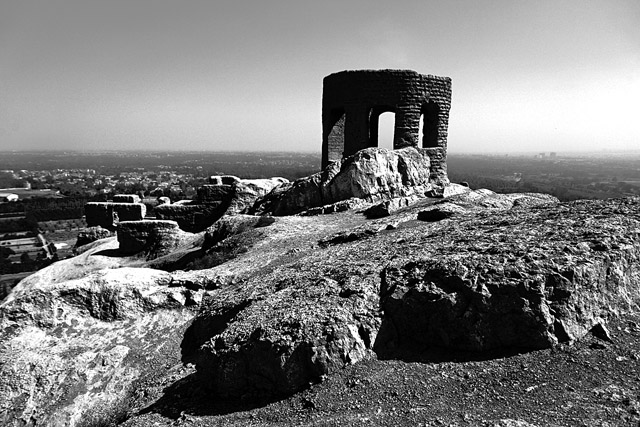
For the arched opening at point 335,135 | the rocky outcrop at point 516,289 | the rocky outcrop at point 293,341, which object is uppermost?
the arched opening at point 335,135

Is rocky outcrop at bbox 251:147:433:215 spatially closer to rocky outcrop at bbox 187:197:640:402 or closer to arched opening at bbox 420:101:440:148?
arched opening at bbox 420:101:440:148

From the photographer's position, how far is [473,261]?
652 centimetres

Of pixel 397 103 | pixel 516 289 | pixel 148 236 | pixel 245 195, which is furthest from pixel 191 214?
pixel 516 289

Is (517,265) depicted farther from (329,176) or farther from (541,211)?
(329,176)

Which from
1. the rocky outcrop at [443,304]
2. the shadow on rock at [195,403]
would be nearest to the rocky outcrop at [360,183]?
the rocky outcrop at [443,304]

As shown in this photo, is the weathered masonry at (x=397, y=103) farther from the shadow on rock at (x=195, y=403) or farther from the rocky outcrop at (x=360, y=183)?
the shadow on rock at (x=195, y=403)

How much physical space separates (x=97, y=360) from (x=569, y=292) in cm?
835

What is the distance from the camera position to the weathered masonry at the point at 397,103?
1794 cm

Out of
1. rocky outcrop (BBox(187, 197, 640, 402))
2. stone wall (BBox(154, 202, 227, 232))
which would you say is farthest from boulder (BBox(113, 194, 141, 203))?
rocky outcrop (BBox(187, 197, 640, 402))

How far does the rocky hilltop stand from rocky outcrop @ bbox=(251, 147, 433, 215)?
5.11 meters

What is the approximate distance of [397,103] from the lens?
1806 cm

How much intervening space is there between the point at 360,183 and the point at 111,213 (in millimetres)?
15772

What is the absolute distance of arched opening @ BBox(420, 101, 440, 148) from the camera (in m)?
19.0

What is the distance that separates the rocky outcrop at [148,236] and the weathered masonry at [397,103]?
862 cm
